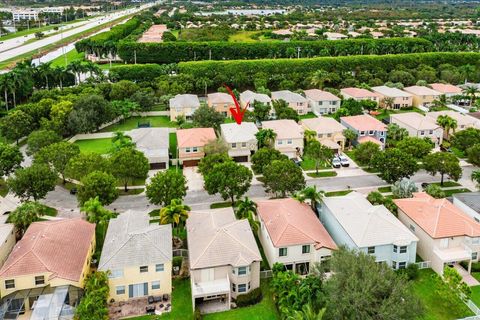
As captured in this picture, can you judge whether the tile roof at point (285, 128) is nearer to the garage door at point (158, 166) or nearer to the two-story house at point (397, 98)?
the garage door at point (158, 166)

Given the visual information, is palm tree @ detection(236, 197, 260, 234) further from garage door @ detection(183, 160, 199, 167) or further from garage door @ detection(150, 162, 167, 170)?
garage door @ detection(150, 162, 167, 170)

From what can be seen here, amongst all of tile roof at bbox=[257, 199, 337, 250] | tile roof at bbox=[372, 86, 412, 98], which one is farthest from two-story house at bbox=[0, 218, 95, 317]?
tile roof at bbox=[372, 86, 412, 98]

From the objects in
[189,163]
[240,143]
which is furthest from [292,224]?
[189,163]

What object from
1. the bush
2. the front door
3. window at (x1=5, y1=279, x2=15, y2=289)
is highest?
window at (x1=5, y1=279, x2=15, y2=289)

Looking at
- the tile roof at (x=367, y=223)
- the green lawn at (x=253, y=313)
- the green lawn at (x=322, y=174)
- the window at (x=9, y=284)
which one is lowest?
the green lawn at (x=253, y=313)

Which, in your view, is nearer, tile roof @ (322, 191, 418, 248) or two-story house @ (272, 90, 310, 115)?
tile roof @ (322, 191, 418, 248)

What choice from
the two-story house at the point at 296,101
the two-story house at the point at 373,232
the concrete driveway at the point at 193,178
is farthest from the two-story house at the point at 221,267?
the two-story house at the point at 296,101
